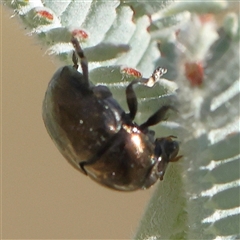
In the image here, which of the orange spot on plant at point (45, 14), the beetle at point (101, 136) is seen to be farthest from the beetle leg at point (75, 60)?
the orange spot on plant at point (45, 14)

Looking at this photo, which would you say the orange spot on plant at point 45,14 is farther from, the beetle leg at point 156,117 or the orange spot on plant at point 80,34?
the beetle leg at point 156,117

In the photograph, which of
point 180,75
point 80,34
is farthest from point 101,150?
point 180,75

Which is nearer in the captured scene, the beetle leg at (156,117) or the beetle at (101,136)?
the beetle leg at (156,117)

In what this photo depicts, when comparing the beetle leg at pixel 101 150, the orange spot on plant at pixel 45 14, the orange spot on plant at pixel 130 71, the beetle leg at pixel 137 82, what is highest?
the orange spot on plant at pixel 45 14

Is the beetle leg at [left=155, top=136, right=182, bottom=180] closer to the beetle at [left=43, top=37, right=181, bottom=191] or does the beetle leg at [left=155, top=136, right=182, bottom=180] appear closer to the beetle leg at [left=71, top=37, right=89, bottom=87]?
the beetle at [left=43, top=37, right=181, bottom=191]

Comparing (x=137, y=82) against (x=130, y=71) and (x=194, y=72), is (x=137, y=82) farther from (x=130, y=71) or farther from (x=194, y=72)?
(x=194, y=72)
